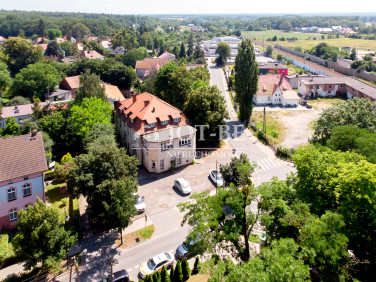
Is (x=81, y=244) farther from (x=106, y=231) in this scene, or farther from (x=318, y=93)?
(x=318, y=93)

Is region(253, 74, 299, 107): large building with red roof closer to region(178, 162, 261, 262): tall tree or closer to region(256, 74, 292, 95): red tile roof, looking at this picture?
region(256, 74, 292, 95): red tile roof

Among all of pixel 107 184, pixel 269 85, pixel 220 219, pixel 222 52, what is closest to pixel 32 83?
pixel 107 184

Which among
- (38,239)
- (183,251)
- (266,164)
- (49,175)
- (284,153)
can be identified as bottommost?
(183,251)

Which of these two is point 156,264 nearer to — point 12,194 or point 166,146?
point 12,194

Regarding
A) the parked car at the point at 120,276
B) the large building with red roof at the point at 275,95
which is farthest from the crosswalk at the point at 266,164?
the large building with red roof at the point at 275,95

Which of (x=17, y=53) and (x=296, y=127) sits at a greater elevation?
(x=17, y=53)
